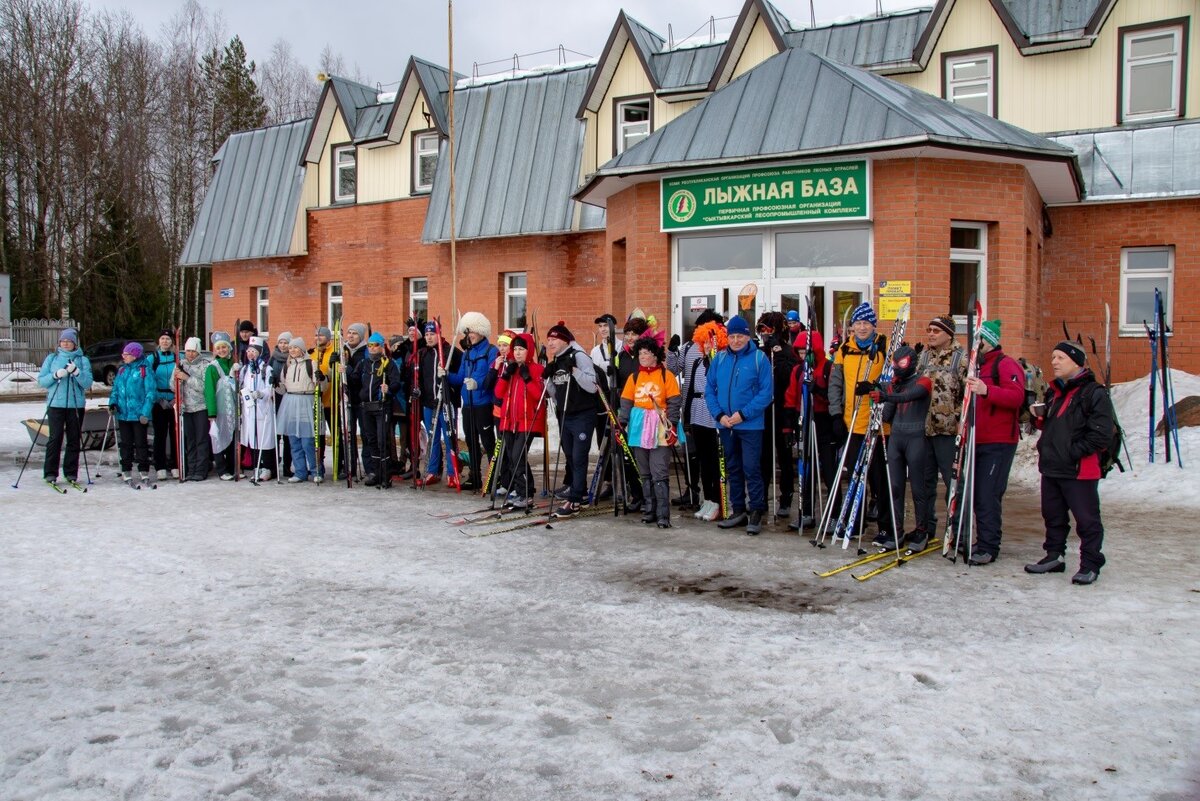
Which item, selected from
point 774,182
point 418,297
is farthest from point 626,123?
point 774,182

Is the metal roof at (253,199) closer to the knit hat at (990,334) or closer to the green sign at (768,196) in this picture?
the green sign at (768,196)

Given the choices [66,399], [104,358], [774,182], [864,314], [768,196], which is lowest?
[66,399]

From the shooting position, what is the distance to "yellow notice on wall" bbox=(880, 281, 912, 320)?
12688 millimetres

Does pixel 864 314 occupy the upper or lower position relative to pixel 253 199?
lower

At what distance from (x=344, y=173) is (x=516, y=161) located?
5.77 meters

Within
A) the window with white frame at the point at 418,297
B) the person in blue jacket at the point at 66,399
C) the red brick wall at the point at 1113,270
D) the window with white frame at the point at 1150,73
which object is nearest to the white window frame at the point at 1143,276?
the red brick wall at the point at 1113,270

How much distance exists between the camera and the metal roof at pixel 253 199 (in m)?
24.0

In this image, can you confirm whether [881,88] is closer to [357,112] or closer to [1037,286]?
[1037,286]

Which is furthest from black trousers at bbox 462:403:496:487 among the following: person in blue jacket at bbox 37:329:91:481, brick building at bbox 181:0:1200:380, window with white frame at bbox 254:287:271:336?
window with white frame at bbox 254:287:271:336

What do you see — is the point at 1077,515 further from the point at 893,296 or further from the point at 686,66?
the point at 686,66

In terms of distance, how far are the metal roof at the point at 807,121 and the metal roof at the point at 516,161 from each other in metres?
5.18

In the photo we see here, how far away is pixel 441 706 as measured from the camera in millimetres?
4348

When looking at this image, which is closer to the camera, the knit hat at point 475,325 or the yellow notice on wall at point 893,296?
the knit hat at point 475,325

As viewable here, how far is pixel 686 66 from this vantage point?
1892 centimetres
